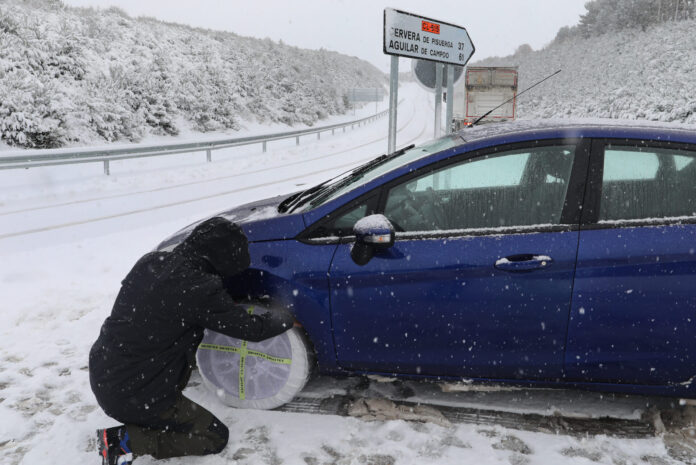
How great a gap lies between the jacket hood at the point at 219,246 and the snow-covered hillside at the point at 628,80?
20.1 m

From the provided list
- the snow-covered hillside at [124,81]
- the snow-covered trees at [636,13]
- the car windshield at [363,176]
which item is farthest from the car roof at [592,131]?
the snow-covered trees at [636,13]

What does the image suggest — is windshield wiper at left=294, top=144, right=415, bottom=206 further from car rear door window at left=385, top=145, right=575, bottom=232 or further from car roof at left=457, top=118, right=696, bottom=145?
car roof at left=457, top=118, right=696, bottom=145

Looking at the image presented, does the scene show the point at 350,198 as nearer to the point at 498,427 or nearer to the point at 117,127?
the point at 498,427

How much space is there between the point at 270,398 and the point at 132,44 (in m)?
30.1

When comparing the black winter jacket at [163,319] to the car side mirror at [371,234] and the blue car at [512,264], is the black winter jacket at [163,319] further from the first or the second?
the car side mirror at [371,234]

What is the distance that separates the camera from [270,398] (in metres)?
3.11

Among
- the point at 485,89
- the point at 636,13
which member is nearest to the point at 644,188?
the point at 485,89

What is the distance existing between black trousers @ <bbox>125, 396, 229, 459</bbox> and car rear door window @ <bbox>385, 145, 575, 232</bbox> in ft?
4.80

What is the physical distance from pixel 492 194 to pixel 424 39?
3.61 m

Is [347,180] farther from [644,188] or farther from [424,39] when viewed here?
[424,39]

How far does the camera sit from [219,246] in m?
2.62

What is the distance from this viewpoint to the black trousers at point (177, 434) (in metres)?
2.67

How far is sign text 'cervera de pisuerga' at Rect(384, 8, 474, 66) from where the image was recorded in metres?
5.57

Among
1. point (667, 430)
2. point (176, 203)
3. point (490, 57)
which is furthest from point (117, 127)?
point (490, 57)
